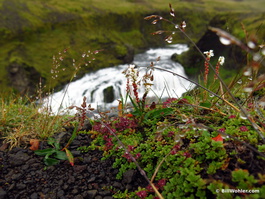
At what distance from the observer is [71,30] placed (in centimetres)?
1115

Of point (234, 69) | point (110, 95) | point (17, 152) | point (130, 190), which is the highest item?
point (234, 69)

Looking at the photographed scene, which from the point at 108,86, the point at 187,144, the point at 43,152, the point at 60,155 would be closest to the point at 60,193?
the point at 60,155

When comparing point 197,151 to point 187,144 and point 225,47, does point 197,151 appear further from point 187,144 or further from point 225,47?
point 225,47

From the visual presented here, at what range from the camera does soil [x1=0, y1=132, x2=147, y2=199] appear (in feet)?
6.43

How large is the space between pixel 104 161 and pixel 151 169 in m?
0.57

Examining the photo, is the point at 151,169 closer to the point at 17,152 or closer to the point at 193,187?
the point at 193,187

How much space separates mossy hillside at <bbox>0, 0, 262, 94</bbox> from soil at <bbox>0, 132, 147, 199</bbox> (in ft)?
20.7

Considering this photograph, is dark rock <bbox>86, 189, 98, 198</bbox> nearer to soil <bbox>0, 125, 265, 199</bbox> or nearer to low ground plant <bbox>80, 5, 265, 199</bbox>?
soil <bbox>0, 125, 265, 199</bbox>

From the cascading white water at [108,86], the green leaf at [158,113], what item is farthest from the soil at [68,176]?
the cascading white water at [108,86]

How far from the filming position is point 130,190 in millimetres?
1979

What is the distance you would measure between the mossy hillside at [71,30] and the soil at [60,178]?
20.7 feet

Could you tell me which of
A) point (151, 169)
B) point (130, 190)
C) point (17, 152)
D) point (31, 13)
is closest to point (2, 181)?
point (17, 152)

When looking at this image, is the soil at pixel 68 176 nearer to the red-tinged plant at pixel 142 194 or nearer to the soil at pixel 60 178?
the soil at pixel 60 178

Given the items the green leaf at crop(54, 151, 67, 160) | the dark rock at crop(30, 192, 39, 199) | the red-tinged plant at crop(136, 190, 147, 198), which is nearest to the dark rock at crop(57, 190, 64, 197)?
the dark rock at crop(30, 192, 39, 199)
